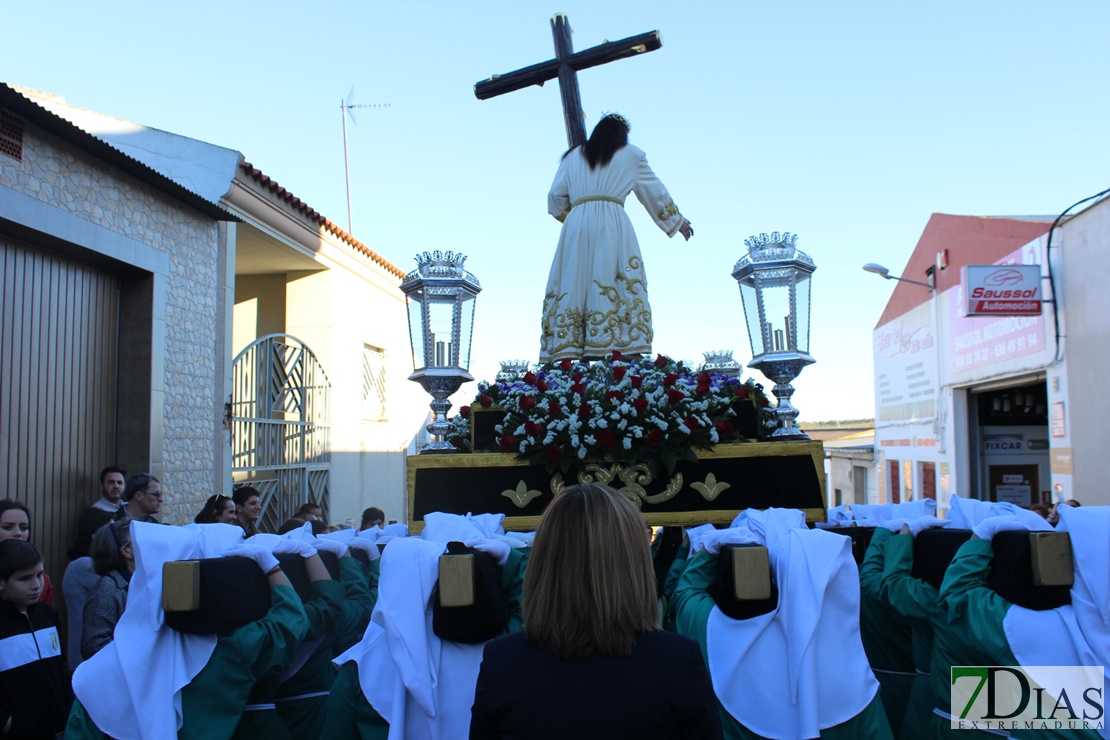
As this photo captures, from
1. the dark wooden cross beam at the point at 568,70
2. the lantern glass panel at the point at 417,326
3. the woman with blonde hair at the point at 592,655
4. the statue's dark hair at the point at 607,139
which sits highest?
the dark wooden cross beam at the point at 568,70

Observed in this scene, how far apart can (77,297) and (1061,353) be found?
13.1 meters

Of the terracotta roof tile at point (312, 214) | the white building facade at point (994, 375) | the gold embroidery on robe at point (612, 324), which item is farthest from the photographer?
the white building facade at point (994, 375)

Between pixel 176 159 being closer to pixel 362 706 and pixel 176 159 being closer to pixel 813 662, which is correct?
pixel 362 706

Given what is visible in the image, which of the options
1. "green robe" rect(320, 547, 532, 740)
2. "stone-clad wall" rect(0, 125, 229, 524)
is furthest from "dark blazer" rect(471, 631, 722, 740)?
"stone-clad wall" rect(0, 125, 229, 524)

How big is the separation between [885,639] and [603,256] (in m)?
2.82

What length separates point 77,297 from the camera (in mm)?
7680

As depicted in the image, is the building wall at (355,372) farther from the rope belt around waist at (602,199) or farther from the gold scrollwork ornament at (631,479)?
the gold scrollwork ornament at (631,479)

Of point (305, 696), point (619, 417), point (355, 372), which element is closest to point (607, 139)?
point (619, 417)

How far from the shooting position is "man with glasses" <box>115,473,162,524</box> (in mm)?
5906

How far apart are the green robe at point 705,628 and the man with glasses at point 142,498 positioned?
401cm

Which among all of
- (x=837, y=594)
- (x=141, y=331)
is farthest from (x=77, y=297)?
(x=837, y=594)

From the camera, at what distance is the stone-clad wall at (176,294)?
718cm

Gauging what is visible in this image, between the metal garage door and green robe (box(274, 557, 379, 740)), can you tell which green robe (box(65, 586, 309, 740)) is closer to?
green robe (box(274, 557, 379, 740))

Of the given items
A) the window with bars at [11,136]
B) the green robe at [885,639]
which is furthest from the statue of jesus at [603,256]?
the window with bars at [11,136]
